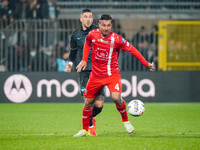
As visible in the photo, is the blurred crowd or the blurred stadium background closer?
the blurred stadium background

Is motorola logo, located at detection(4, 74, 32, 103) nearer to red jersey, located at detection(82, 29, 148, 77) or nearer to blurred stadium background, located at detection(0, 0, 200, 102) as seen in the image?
blurred stadium background, located at detection(0, 0, 200, 102)

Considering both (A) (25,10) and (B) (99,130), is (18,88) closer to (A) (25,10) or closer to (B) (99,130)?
(A) (25,10)

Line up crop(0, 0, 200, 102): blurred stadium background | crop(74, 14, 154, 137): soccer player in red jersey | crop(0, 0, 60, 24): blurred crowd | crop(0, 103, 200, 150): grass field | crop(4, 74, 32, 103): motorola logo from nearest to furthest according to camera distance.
A: 1. crop(0, 103, 200, 150): grass field
2. crop(74, 14, 154, 137): soccer player in red jersey
3. crop(4, 74, 32, 103): motorola logo
4. crop(0, 0, 200, 102): blurred stadium background
5. crop(0, 0, 60, 24): blurred crowd

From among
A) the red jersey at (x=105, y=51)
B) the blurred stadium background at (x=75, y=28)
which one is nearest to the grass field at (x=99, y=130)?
the red jersey at (x=105, y=51)

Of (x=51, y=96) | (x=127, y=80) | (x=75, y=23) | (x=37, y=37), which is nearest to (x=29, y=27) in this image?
(x=37, y=37)

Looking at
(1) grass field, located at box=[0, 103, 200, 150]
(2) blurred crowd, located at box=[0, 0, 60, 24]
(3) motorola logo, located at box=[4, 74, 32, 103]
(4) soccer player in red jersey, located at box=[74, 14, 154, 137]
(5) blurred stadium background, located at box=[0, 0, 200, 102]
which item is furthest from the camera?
(2) blurred crowd, located at box=[0, 0, 60, 24]

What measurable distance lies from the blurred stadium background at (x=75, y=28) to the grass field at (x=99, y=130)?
291 cm

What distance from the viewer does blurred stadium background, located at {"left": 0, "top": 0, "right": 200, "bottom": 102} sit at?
49.4 feet

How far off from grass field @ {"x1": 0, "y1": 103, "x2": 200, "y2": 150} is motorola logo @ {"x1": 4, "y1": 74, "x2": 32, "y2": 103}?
46.4 inches

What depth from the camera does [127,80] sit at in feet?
46.2

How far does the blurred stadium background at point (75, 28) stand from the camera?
1505cm

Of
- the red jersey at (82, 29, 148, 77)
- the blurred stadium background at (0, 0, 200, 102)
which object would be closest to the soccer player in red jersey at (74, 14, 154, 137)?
the red jersey at (82, 29, 148, 77)

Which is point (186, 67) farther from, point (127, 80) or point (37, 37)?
point (37, 37)

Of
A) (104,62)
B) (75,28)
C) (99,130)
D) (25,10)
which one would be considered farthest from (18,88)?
(104,62)
